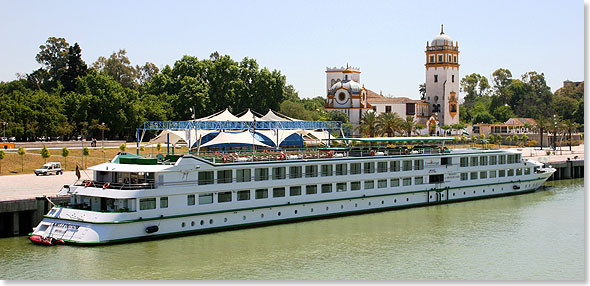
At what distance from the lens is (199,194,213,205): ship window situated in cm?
3012

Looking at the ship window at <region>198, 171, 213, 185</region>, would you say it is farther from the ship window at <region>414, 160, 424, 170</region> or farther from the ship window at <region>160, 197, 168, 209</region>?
the ship window at <region>414, 160, 424, 170</region>

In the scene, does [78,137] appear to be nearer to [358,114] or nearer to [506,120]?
[358,114]

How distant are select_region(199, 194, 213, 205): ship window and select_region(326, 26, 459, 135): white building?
6882 cm

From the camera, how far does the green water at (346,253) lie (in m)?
24.1

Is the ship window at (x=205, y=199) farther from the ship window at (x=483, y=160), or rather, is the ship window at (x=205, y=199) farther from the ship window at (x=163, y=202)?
the ship window at (x=483, y=160)

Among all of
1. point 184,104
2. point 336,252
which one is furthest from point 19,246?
point 184,104

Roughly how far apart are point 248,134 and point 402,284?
2198cm

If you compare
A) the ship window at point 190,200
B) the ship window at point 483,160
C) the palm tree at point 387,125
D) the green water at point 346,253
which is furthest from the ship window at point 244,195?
the palm tree at point 387,125

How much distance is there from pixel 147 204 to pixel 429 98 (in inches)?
3205

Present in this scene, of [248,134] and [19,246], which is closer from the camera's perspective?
[19,246]

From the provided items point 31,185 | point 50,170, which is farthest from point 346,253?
point 50,170

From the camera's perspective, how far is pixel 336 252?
27.3 metres

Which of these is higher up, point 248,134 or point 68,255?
point 248,134

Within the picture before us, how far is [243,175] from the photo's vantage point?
Result: 3158 cm
